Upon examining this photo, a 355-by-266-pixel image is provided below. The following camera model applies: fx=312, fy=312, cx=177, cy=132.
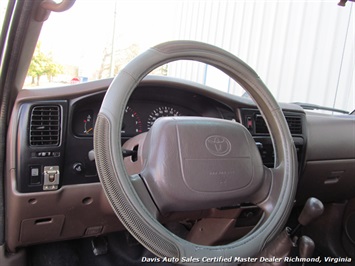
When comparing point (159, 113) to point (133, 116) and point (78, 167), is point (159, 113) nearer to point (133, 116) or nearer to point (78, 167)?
point (133, 116)

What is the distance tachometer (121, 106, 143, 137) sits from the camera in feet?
4.14

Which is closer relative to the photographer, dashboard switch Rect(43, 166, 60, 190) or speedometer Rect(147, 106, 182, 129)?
dashboard switch Rect(43, 166, 60, 190)

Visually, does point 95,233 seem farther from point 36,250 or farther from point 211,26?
point 211,26

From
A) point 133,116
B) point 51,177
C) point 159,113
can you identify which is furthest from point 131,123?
point 51,177

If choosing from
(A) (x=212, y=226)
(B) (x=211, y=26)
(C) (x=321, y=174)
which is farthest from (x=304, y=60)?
(A) (x=212, y=226)

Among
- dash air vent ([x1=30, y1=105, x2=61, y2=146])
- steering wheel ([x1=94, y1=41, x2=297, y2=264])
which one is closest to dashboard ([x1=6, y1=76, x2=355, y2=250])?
dash air vent ([x1=30, y1=105, x2=61, y2=146])

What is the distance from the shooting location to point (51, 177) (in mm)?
1100

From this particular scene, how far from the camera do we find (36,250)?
1486 millimetres

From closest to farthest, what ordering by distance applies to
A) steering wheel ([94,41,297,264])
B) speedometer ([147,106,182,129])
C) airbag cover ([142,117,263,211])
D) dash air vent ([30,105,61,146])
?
steering wheel ([94,41,297,264]) < airbag cover ([142,117,263,211]) < dash air vent ([30,105,61,146]) < speedometer ([147,106,182,129])

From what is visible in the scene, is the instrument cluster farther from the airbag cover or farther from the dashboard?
the airbag cover

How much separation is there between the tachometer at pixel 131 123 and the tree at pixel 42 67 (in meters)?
0.37

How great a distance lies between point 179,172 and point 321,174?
1247mm

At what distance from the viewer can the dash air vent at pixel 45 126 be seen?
1061 mm

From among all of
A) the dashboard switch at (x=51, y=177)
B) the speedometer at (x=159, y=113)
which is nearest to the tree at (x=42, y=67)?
the dashboard switch at (x=51, y=177)
